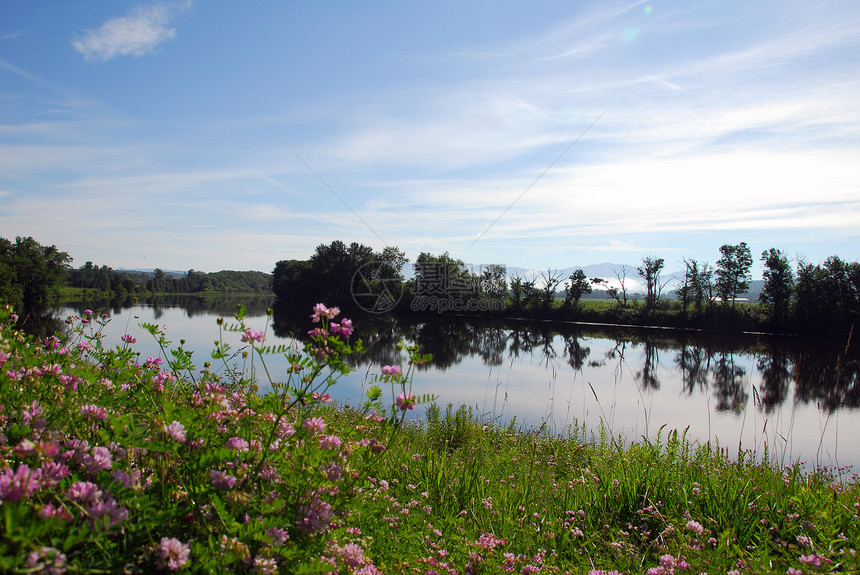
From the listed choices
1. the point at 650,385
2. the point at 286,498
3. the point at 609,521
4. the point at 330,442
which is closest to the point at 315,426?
the point at 330,442

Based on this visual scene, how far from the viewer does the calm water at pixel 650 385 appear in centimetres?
991

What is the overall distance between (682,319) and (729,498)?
142 feet

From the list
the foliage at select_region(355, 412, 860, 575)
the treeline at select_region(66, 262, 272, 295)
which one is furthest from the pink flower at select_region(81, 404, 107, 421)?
the treeline at select_region(66, 262, 272, 295)

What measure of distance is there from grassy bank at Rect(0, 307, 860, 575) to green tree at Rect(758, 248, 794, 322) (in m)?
42.8

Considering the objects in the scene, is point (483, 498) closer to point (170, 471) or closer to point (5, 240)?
point (170, 471)

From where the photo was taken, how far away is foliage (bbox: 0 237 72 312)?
3906cm

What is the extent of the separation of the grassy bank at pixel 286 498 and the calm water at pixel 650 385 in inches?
60.2

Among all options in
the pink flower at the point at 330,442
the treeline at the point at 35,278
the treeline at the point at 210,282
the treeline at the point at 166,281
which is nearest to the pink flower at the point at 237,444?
the pink flower at the point at 330,442

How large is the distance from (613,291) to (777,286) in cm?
1296

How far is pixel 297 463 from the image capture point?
6.09ft

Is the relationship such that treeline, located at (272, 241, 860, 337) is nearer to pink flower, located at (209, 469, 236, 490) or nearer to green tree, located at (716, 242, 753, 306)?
green tree, located at (716, 242, 753, 306)

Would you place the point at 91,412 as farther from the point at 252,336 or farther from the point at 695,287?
the point at 695,287

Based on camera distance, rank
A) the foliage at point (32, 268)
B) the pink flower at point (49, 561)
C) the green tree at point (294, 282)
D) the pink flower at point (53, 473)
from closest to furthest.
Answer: the pink flower at point (49, 561) → the pink flower at point (53, 473) → the foliage at point (32, 268) → the green tree at point (294, 282)

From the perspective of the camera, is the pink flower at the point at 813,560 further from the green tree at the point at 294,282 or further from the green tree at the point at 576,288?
the green tree at the point at 294,282
